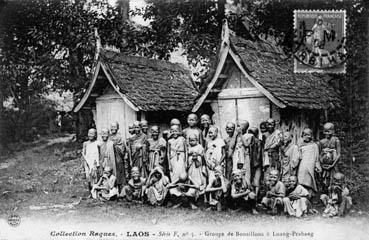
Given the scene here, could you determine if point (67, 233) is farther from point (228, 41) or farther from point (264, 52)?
point (264, 52)

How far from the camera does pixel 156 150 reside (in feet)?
26.3

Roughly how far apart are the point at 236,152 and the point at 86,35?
510cm

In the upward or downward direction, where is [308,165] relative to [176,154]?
downward

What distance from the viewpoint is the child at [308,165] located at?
6.93m

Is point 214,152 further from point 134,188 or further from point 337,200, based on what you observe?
point 337,200

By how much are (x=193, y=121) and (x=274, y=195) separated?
6.11 ft

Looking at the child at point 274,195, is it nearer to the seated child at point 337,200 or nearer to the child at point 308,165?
the child at point 308,165

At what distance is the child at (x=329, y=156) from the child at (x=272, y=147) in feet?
2.14

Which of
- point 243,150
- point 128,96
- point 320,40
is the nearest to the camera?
point 243,150

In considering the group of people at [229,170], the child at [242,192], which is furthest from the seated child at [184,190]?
the child at [242,192]

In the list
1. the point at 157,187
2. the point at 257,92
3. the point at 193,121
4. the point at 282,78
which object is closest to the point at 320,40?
the point at 282,78

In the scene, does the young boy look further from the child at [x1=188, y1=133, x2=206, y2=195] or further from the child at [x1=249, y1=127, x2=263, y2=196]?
the child at [x1=249, y1=127, x2=263, y2=196]

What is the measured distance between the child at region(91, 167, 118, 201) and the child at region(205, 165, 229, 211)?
1823 mm

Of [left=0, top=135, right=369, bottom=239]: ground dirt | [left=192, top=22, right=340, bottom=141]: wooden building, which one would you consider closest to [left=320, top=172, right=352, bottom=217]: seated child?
[left=0, top=135, right=369, bottom=239]: ground dirt
